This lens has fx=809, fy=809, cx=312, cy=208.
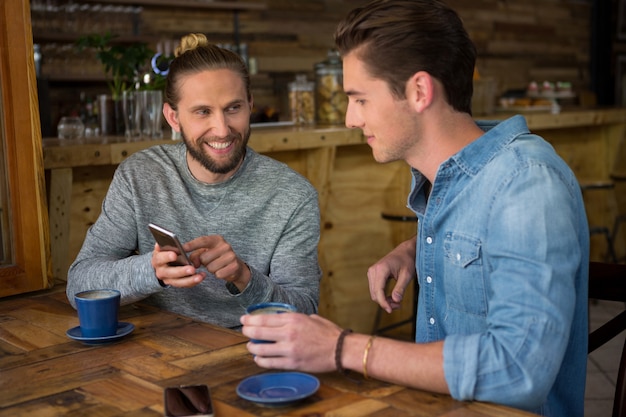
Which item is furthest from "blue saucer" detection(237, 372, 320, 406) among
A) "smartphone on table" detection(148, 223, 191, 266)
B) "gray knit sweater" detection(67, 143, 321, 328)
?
"gray knit sweater" detection(67, 143, 321, 328)

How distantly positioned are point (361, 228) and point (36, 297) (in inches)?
80.7

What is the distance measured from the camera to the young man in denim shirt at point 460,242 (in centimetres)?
120

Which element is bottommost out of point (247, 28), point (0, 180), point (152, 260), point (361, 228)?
point (361, 228)

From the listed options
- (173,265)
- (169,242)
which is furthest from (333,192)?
(169,242)

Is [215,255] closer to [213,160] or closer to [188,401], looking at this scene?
[213,160]

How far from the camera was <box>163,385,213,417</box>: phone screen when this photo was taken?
3.73ft

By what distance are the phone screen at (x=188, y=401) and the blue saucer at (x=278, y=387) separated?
0.06m

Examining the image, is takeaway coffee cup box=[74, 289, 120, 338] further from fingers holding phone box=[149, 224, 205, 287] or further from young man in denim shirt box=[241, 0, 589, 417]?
young man in denim shirt box=[241, 0, 589, 417]

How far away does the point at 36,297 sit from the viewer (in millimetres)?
1982

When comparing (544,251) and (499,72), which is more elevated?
(499,72)

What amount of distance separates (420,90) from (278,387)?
22.4 inches

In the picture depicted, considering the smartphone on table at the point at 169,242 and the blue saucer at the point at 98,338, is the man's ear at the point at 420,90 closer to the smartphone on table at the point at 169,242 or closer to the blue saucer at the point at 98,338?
the smartphone on table at the point at 169,242

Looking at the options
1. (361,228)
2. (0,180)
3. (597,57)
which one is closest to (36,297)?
(0,180)

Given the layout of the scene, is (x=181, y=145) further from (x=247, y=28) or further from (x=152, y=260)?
(x=247, y=28)
